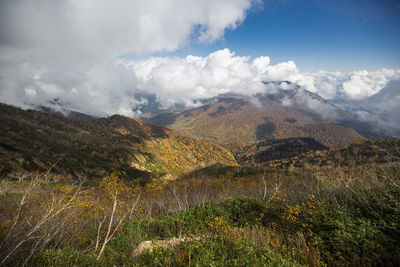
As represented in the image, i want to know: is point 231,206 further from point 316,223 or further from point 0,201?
point 0,201

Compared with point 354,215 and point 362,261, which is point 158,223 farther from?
point 354,215

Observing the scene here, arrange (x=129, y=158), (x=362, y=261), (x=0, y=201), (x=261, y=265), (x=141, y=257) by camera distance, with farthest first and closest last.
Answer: (x=129, y=158) < (x=0, y=201) < (x=141, y=257) < (x=362, y=261) < (x=261, y=265)

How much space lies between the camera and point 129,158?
16550cm

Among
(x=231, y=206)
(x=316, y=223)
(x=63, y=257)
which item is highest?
(x=63, y=257)

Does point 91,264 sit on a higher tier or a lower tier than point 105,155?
higher

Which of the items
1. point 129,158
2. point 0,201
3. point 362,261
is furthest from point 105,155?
point 362,261

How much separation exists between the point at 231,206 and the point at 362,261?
7.95 metres

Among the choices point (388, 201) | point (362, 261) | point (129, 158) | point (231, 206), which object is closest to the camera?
point (362, 261)

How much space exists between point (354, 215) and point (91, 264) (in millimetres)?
13086

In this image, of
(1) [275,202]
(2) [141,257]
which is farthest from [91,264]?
(1) [275,202]

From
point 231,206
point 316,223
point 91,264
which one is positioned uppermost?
point 91,264

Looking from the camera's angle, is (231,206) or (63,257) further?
(231,206)

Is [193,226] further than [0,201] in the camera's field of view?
No

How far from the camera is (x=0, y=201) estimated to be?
15.8 meters
